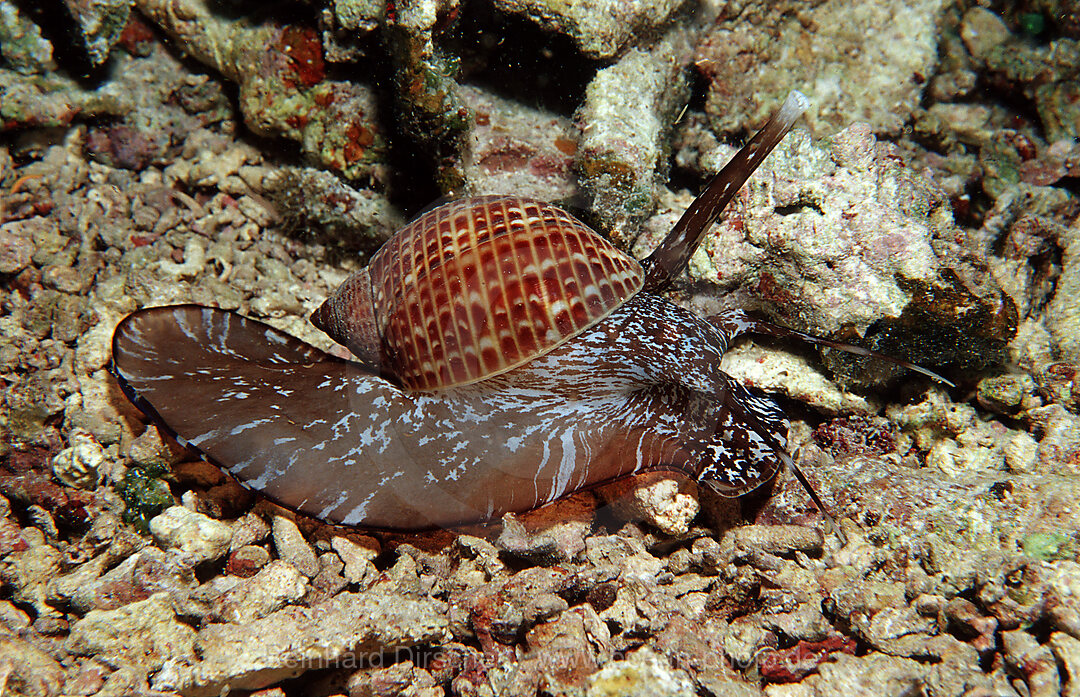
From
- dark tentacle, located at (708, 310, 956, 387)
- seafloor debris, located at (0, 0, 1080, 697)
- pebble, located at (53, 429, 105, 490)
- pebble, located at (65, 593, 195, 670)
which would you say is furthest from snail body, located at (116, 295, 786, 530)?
pebble, located at (65, 593, 195, 670)

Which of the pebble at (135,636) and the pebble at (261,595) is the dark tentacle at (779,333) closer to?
the pebble at (261,595)

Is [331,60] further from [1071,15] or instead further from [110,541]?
[1071,15]

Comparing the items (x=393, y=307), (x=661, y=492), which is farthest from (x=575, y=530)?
(x=393, y=307)

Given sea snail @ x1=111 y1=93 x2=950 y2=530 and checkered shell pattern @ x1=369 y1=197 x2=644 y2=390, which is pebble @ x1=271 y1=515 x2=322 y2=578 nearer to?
sea snail @ x1=111 y1=93 x2=950 y2=530

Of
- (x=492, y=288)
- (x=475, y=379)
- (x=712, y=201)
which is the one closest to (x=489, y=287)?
(x=492, y=288)

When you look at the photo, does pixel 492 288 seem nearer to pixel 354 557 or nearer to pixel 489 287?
pixel 489 287

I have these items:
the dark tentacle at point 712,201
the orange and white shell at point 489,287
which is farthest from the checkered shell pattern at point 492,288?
the dark tentacle at point 712,201
